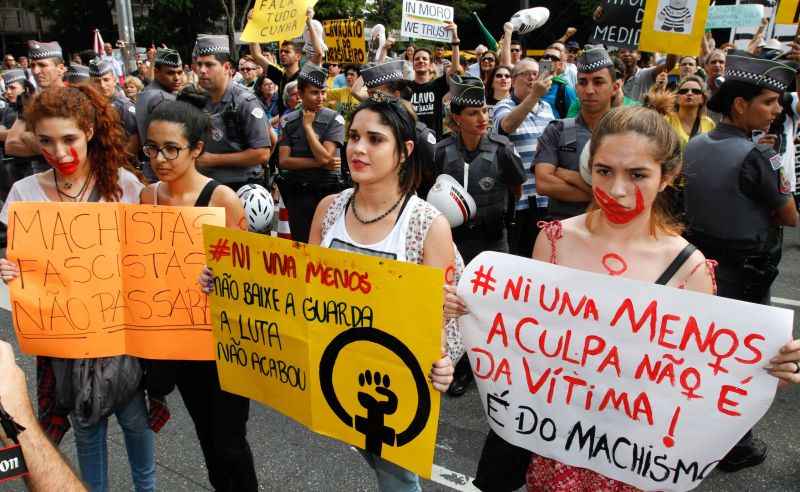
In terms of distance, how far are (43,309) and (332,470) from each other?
5.16ft

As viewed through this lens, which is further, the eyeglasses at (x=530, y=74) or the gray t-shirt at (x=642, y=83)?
the gray t-shirt at (x=642, y=83)

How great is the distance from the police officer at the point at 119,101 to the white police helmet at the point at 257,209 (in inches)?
74.4

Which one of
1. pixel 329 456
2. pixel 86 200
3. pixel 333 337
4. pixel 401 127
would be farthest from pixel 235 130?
pixel 333 337

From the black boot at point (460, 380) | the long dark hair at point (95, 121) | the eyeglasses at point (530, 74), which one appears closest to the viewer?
the long dark hair at point (95, 121)

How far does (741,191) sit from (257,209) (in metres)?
2.54

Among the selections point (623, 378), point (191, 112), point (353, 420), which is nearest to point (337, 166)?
point (191, 112)

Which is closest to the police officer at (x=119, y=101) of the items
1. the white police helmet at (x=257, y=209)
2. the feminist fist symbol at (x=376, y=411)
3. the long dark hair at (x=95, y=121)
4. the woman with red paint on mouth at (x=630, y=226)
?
the white police helmet at (x=257, y=209)

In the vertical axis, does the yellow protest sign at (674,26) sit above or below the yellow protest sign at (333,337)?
above

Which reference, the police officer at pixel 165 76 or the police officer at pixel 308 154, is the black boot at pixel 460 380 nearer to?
the police officer at pixel 308 154

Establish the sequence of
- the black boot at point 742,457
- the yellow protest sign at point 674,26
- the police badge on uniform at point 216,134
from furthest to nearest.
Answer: the yellow protest sign at point 674,26 < the police badge on uniform at point 216,134 < the black boot at point 742,457

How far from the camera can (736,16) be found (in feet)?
28.3

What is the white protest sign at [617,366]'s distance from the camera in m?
1.71

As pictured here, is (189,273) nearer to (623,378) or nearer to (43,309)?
(43,309)

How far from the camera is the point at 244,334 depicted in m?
2.34
